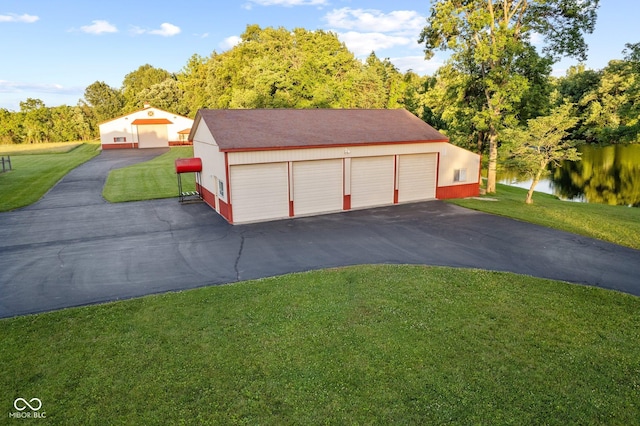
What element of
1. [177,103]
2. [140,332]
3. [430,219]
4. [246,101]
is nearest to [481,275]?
[430,219]

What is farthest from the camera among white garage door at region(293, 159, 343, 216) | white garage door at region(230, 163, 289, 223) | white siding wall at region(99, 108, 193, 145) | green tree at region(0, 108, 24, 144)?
green tree at region(0, 108, 24, 144)

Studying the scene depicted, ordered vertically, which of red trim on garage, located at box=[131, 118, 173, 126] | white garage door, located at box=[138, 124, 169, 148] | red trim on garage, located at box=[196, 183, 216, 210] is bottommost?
red trim on garage, located at box=[196, 183, 216, 210]

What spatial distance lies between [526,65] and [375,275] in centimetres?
1844

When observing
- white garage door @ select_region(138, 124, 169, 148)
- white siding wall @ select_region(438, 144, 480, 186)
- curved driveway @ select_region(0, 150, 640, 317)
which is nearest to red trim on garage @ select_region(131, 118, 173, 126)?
white garage door @ select_region(138, 124, 169, 148)

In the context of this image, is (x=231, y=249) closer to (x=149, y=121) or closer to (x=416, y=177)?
(x=416, y=177)

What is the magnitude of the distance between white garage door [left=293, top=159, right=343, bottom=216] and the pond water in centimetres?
2101

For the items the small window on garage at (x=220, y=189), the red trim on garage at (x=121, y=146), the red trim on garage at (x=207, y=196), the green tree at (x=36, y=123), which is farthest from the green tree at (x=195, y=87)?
the small window on garage at (x=220, y=189)

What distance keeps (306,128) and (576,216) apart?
13.1 m

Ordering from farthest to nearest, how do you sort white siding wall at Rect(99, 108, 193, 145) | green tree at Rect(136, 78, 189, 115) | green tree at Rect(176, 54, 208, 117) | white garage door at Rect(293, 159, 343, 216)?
green tree at Rect(136, 78, 189, 115) < green tree at Rect(176, 54, 208, 117) < white siding wall at Rect(99, 108, 193, 145) < white garage door at Rect(293, 159, 343, 216)

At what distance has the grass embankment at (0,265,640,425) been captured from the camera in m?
6.34

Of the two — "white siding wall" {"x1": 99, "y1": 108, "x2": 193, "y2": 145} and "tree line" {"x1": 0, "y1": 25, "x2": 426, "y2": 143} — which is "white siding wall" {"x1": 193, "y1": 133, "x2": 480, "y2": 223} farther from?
"white siding wall" {"x1": 99, "y1": 108, "x2": 193, "y2": 145}

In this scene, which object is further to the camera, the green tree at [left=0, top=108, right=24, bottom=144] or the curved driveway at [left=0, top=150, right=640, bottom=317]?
the green tree at [left=0, top=108, right=24, bottom=144]

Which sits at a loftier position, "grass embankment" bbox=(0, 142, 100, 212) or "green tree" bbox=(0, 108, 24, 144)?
"green tree" bbox=(0, 108, 24, 144)

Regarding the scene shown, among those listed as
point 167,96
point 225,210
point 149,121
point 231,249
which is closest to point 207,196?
point 225,210
